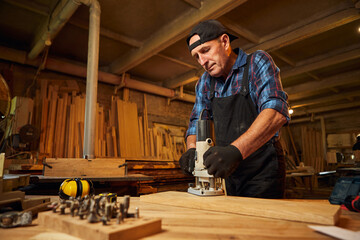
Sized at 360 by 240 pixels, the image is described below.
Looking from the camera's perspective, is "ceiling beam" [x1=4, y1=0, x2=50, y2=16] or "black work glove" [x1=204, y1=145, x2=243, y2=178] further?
"ceiling beam" [x1=4, y1=0, x2=50, y2=16]

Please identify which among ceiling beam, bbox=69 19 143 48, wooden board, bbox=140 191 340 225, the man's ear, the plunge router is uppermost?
ceiling beam, bbox=69 19 143 48

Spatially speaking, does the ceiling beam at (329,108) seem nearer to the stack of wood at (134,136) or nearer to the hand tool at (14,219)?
the stack of wood at (134,136)

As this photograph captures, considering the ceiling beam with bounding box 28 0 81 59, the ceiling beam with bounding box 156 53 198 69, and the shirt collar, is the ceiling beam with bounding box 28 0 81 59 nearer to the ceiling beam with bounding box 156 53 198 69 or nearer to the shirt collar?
the ceiling beam with bounding box 156 53 198 69

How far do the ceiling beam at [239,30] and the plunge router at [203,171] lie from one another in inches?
136

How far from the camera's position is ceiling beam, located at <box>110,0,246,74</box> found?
3.63 metres

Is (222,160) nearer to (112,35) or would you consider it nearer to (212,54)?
(212,54)

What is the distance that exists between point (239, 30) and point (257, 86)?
11.5 feet

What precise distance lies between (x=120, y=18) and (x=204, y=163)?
3.99 metres

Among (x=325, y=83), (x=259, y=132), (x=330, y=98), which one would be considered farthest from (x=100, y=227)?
(x=330, y=98)

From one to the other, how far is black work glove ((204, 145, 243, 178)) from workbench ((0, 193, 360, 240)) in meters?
0.30

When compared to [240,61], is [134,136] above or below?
above

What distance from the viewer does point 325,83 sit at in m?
6.84

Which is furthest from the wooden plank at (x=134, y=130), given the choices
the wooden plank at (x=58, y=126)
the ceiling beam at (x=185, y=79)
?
the wooden plank at (x=58, y=126)

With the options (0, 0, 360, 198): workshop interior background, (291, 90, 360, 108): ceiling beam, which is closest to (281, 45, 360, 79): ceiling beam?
(0, 0, 360, 198): workshop interior background
